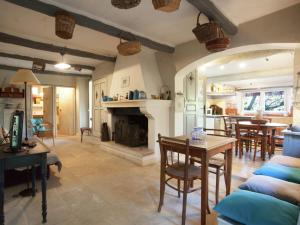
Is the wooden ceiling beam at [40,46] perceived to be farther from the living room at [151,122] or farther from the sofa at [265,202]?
the sofa at [265,202]

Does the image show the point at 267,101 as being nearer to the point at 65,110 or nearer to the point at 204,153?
the point at 204,153

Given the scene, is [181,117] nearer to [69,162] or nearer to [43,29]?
[69,162]

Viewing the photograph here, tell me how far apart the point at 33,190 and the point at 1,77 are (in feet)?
16.7

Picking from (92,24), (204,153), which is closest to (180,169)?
(204,153)

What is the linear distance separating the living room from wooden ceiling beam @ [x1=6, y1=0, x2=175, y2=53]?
14 mm

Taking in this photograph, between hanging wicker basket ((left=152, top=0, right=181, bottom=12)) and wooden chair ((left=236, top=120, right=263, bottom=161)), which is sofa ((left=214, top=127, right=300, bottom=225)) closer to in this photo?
hanging wicker basket ((left=152, top=0, right=181, bottom=12))

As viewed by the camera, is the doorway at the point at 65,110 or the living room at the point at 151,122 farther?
the doorway at the point at 65,110

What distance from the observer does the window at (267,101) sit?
650 cm

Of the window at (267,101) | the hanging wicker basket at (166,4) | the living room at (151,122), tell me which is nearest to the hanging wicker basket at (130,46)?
the living room at (151,122)

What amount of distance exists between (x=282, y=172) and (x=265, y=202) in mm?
811

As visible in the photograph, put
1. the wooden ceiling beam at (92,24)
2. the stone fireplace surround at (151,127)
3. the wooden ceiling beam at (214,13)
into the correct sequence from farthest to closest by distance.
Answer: the stone fireplace surround at (151,127), the wooden ceiling beam at (92,24), the wooden ceiling beam at (214,13)

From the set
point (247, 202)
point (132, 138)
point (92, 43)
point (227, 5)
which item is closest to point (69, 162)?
point (132, 138)

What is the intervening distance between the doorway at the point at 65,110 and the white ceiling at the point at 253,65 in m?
5.37

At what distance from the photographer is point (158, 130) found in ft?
13.4
